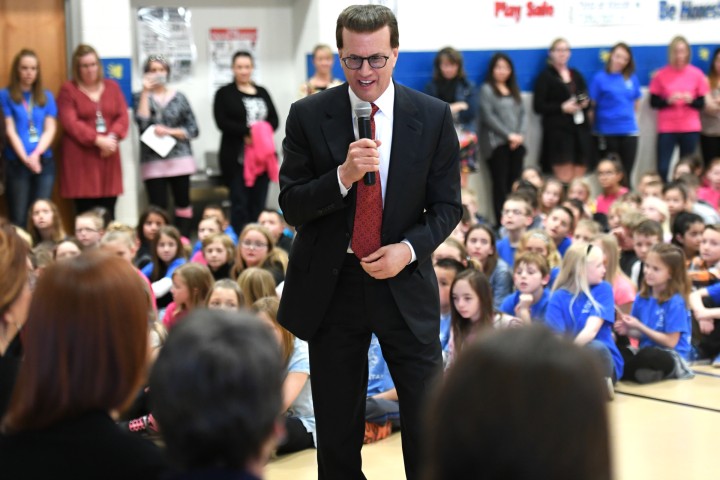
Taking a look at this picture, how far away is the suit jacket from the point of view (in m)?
3.12

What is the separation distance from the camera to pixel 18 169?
8.01 metres

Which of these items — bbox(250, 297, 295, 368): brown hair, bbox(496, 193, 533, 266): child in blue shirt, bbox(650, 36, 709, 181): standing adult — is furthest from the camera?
bbox(650, 36, 709, 181): standing adult

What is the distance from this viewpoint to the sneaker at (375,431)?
486 centimetres

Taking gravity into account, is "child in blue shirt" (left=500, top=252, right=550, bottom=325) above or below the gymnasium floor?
above

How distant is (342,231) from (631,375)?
3182 mm

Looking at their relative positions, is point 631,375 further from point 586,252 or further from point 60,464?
point 60,464

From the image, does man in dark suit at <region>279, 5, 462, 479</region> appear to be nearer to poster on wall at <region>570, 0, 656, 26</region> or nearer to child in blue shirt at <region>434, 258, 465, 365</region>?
child in blue shirt at <region>434, 258, 465, 365</region>

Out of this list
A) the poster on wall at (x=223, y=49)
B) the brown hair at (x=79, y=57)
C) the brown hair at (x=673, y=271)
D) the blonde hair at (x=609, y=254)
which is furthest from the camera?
the poster on wall at (x=223, y=49)

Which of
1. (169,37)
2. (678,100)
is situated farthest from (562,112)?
(169,37)

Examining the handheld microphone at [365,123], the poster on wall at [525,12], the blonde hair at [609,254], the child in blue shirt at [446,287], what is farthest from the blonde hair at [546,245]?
the poster on wall at [525,12]

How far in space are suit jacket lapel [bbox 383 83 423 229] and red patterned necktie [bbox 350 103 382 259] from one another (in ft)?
0.10

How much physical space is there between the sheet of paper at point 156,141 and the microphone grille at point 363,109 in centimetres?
559

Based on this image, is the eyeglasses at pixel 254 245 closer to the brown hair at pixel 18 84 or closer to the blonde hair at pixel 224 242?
the blonde hair at pixel 224 242

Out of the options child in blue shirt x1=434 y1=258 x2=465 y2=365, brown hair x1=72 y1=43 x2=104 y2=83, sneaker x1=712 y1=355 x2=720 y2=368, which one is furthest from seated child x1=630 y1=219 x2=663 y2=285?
brown hair x1=72 y1=43 x2=104 y2=83
